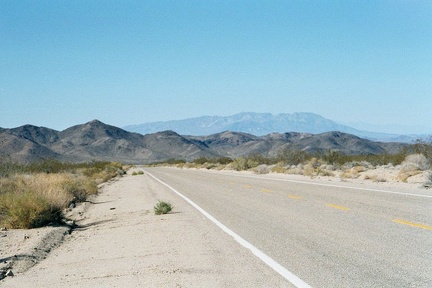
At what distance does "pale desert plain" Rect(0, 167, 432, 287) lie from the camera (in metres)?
6.67

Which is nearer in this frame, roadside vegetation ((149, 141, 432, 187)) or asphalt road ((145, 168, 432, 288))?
asphalt road ((145, 168, 432, 288))

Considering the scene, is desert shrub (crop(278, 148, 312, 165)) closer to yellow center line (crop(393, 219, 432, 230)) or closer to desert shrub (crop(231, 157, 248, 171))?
desert shrub (crop(231, 157, 248, 171))

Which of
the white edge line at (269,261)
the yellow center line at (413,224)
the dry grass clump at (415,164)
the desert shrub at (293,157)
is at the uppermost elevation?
the desert shrub at (293,157)

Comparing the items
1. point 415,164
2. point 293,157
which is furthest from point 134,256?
point 293,157

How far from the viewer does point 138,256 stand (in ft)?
28.2

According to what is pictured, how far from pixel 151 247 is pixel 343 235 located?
358 centimetres

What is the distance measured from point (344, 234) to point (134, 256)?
3809 mm

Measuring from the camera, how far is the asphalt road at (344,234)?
244 inches

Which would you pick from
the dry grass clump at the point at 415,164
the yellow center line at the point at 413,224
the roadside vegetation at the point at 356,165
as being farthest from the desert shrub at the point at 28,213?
the dry grass clump at the point at 415,164

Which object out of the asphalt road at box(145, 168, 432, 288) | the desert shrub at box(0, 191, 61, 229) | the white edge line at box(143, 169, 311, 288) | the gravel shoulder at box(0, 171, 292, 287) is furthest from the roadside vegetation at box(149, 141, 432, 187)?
the desert shrub at box(0, 191, 61, 229)

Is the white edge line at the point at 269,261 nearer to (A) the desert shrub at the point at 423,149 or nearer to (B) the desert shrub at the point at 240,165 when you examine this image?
(A) the desert shrub at the point at 423,149

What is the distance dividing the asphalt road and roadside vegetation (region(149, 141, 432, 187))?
7431 mm

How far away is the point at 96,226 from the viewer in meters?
13.8

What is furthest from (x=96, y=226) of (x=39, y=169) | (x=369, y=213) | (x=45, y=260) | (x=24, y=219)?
(x=39, y=169)
